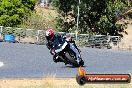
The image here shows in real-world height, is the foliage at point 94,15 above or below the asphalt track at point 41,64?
above

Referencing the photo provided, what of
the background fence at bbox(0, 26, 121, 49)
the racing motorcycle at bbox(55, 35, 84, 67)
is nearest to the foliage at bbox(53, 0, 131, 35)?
the background fence at bbox(0, 26, 121, 49)

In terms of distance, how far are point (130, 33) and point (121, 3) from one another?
19.5m

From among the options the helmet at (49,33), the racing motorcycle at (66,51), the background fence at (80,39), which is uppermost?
the helmet at (49,33)

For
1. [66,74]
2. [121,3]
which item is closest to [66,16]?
[121,3]

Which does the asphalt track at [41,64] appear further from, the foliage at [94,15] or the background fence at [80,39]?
the foliage at [94,15]

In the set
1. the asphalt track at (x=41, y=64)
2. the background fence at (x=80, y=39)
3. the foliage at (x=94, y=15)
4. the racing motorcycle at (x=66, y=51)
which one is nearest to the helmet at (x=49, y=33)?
the racing motorcycle at (x=66, y=51)

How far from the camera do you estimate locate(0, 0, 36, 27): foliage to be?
60700mm

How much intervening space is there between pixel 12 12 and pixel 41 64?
108 ft

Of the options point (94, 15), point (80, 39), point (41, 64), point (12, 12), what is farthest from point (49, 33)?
point (12, 12)

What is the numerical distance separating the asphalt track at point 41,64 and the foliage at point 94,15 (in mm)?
12273

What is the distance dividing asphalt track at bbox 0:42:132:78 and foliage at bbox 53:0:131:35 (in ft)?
40.3

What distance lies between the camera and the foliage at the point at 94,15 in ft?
179

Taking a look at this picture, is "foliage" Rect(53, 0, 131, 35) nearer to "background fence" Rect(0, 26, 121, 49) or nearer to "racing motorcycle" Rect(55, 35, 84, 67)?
"background fence" Rect(0, 26, 121, 49)

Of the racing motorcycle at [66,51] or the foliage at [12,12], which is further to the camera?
the foliage at [12,12]
